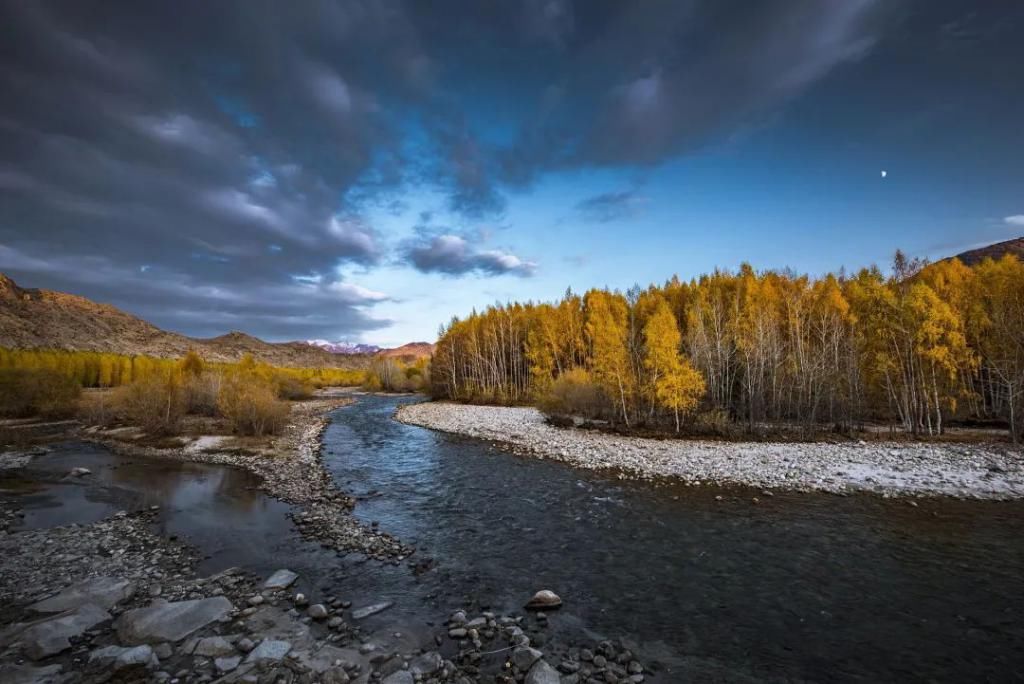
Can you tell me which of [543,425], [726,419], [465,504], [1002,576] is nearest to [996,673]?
[1002,576]

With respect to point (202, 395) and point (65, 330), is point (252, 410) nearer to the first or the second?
point (202, 395)

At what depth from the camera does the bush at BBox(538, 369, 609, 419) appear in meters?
40.5

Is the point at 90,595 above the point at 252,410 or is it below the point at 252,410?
below

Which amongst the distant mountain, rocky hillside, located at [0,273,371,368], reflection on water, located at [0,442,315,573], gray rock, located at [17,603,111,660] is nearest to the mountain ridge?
rocky hillside, located at [0,273,371,368]

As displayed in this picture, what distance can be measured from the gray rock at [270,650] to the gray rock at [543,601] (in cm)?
489

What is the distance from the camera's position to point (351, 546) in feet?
42.8

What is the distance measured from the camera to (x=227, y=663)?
7324 mm

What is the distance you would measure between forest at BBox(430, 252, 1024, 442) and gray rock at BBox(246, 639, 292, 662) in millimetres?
28924

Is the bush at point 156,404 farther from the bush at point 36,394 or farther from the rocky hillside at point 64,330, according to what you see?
the rocky hillside at point 64,330

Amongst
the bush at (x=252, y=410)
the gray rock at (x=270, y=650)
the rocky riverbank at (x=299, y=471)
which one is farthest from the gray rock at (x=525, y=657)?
the bush at (x=252, y=410)

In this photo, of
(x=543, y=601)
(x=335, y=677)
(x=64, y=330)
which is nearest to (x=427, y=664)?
(x=335, y=677)

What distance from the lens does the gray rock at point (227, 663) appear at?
7191 millimetres

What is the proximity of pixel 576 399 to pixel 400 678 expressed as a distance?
35.3m

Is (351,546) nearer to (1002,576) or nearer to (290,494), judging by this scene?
(290,494)
